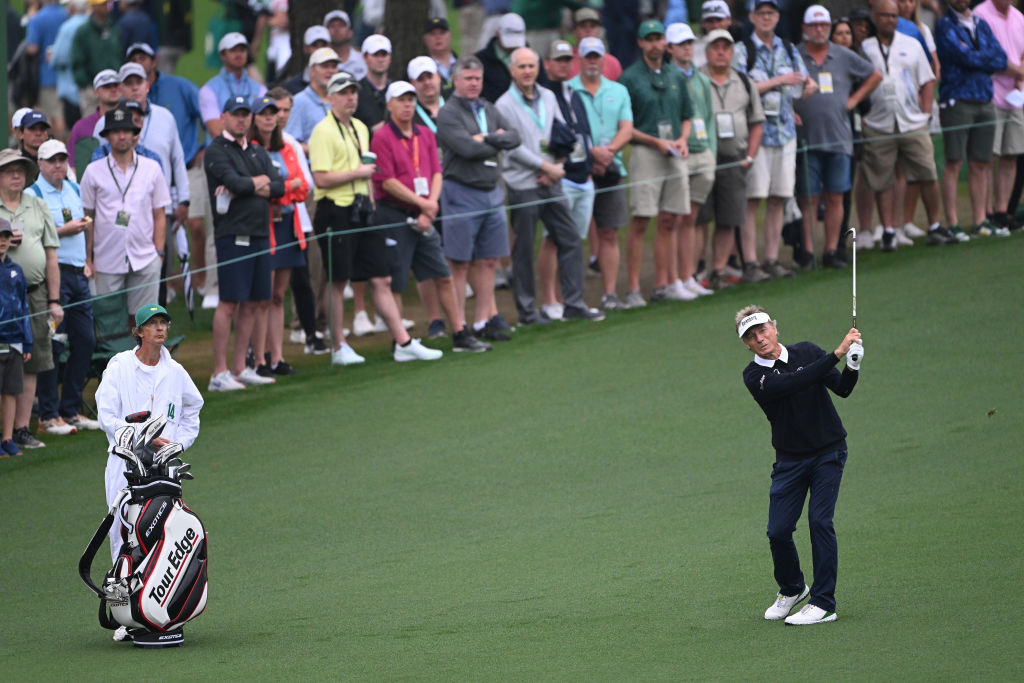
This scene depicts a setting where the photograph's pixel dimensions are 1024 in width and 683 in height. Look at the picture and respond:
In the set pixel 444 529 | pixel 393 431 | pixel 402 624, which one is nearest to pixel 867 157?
pixel 393 431

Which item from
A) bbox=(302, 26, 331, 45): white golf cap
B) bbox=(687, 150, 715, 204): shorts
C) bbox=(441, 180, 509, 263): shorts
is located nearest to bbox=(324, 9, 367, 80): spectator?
bbox=(302, 26, 331, 45): white golf cap

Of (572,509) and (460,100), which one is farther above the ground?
(460,100)

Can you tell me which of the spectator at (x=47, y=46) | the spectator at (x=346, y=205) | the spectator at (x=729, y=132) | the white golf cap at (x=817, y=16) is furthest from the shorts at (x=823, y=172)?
the spectator at (x=47, y=46)

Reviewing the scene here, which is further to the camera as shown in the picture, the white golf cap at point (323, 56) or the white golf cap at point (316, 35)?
the white golf cap at point (316, 35)

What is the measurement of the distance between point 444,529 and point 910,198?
1025 cm

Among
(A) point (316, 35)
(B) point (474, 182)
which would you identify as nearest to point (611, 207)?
(B) point (474, 182)

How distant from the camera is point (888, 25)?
58.8 ft

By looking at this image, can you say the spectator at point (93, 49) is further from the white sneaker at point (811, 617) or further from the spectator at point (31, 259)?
the white sneaker at point (811, 617)

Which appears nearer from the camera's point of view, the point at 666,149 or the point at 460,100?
the point at 460,100

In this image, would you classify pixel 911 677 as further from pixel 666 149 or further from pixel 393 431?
pixel 666 149

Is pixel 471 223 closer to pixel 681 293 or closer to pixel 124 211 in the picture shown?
pixel 681 293

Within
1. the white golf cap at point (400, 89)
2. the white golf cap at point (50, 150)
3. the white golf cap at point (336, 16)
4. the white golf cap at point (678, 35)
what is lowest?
the white golf cap at point (50, 150)

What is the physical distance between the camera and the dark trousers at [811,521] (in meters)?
8.20

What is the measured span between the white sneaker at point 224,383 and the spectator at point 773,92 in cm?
596
